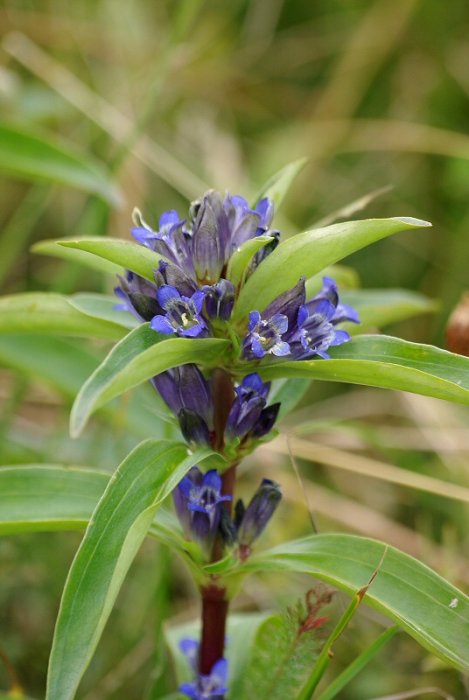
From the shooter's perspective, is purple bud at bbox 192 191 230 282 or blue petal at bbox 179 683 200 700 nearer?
purple bud at bbox 192 191 230 282

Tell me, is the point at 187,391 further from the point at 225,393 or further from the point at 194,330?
the point at 194,330

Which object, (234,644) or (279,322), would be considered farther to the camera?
(234,644)

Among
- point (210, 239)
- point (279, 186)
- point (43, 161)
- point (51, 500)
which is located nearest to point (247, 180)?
point (43, 161)

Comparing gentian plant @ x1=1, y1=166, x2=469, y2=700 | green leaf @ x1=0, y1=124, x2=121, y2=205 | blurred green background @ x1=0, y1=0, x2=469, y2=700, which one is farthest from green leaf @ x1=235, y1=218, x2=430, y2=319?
green leaf @ x1=0, y1=124, x2=121, y2=205

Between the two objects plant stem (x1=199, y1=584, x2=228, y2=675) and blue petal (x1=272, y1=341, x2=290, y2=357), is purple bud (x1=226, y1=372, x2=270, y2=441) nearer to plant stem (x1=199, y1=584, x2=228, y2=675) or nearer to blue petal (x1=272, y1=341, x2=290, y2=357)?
blue petal (x1=272, y1=341, x2=290, y2=357)

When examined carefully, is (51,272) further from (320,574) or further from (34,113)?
(320,574)

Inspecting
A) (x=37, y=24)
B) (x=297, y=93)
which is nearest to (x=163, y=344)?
(x=37, y=24)
